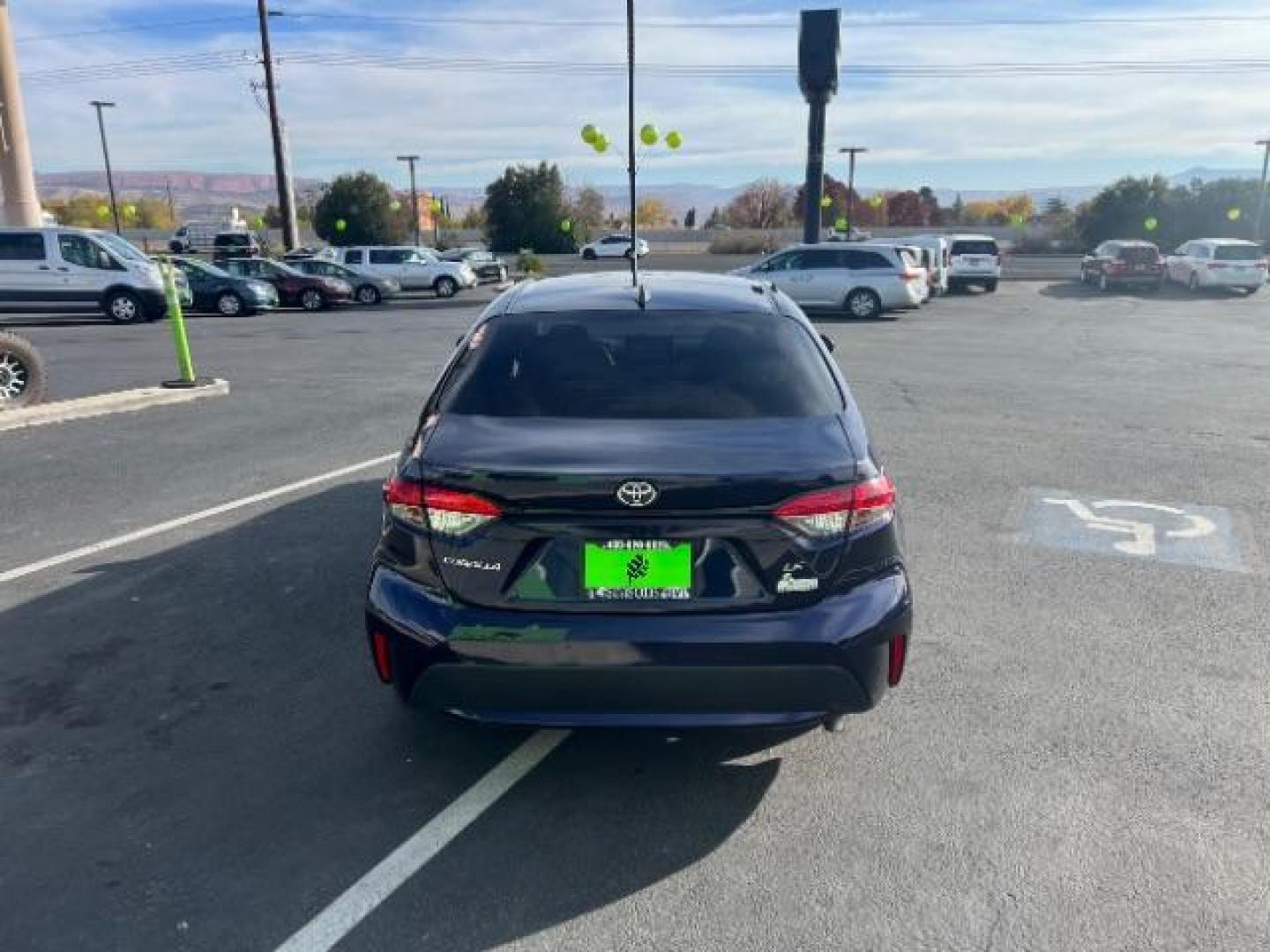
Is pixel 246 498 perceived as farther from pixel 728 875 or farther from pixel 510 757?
pixel 728 875

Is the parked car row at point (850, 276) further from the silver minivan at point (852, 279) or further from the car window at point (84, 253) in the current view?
the car window at point (84, 253)

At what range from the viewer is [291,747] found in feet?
11.5

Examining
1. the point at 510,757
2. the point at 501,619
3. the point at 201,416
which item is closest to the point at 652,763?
the point at 510,757

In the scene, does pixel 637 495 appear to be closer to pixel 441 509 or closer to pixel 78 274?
pixel 441 509

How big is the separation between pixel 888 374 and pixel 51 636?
34.7 feet

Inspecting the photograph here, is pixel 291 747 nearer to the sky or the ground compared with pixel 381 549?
nearer to the ground

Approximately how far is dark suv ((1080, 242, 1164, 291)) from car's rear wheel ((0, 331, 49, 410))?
2992 centimetres

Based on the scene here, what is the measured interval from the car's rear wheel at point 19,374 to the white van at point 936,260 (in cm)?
2052

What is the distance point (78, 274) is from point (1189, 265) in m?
30.8

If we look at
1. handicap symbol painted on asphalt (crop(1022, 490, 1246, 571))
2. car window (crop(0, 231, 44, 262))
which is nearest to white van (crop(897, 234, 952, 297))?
handicap symbol painted on asphalt (crop(1022, 490, 1246, 571))

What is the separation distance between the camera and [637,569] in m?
2.89

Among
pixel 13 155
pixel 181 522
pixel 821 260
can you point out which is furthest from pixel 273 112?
pixel 181 522

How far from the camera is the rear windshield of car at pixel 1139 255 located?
29.9 metres

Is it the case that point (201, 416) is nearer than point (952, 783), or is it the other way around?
point (952, 783)
